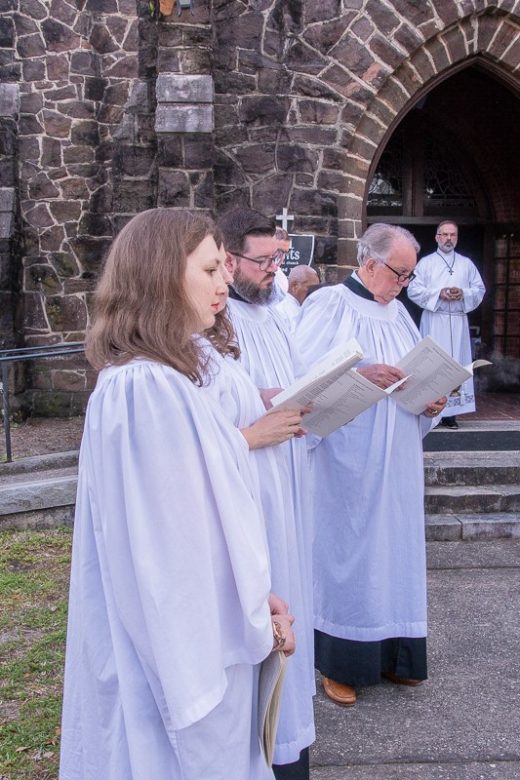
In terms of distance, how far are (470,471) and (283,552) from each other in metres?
4.34

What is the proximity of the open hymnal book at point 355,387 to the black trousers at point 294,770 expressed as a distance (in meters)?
1.12

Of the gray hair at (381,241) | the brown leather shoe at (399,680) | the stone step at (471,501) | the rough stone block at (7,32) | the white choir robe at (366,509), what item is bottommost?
the brown leather shoe at (399,680)

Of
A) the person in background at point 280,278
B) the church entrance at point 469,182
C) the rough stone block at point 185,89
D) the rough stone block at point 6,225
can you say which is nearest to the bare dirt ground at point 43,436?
the rough stone block at point 6,225

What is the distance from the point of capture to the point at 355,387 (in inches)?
110

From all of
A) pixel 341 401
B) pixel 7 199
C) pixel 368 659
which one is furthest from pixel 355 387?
pixel 7 199

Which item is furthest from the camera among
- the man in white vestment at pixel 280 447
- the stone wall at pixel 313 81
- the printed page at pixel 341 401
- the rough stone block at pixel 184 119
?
the stone wall at pixel 313 81

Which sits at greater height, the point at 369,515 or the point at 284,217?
the point at 284,217

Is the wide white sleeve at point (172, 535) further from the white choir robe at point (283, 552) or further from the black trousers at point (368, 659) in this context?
the black trousers at point (368, 659)

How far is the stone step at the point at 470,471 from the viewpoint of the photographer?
20.4 ft

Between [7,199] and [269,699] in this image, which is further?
[7,199]

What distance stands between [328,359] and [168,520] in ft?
3.24

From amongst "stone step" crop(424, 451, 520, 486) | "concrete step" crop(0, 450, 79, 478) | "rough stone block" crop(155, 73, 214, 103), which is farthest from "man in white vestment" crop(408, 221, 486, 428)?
"concrete step" crop(0, 450, 79, 478)

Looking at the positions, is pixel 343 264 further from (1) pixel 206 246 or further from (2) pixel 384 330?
(1) pixel 206 246

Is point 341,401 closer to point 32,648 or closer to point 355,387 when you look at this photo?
point 355,387
